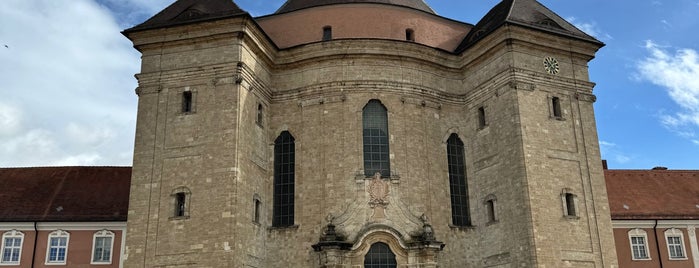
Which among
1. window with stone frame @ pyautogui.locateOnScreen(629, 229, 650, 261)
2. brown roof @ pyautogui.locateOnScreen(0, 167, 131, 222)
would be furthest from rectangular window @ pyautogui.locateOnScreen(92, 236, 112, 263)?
window with stone frame @ pyautogui.locateOnScreen(629, 229, 650, 261)

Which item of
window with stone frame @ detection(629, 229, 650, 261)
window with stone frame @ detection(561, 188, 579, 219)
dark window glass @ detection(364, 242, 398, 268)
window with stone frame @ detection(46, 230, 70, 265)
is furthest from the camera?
window with stone frame @ detection(629, 229, 650, 261)

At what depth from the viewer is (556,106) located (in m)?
27.4

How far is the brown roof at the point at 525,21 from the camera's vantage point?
27.8 meters

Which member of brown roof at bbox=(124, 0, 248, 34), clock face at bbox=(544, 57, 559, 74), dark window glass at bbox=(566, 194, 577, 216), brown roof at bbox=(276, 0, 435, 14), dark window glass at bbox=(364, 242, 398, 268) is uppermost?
brown roof at bbox=(276, 0, 435, 14)

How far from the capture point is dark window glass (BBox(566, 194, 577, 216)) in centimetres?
2577

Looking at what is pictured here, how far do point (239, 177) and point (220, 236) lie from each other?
2.20m

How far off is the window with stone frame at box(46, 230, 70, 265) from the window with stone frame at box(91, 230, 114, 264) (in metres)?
1.06

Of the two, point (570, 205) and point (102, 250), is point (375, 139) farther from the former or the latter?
point (102, 250)

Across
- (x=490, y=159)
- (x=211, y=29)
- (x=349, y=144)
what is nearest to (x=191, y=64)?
(x=211, y=29)

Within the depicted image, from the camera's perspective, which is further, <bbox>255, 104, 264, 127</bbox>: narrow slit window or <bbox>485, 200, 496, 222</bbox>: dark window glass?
<bbox>255, 104, 264, 127</bbox>: narrow slit window

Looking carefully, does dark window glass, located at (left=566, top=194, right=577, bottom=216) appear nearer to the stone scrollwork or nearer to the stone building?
the stone building

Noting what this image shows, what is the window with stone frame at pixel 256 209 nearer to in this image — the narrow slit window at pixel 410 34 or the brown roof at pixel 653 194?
the narrow slit window at pixel 410 34

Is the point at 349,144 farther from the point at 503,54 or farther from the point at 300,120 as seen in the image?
the point at 503,54

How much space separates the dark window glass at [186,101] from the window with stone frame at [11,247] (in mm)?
8444
